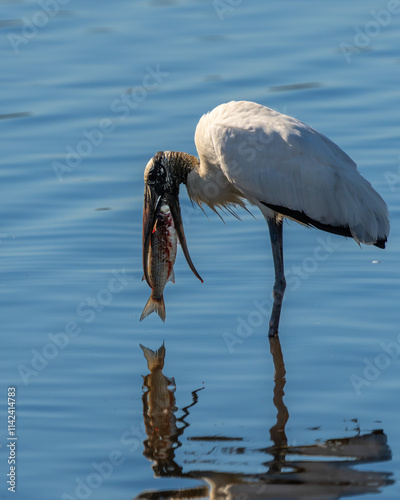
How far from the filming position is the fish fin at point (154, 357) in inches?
266

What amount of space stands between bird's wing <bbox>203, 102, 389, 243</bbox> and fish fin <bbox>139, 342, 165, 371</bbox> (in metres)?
1.29

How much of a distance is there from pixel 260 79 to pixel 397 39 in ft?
9.02

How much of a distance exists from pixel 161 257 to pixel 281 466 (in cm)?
228

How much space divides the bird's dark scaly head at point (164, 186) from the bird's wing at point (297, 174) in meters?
0.51

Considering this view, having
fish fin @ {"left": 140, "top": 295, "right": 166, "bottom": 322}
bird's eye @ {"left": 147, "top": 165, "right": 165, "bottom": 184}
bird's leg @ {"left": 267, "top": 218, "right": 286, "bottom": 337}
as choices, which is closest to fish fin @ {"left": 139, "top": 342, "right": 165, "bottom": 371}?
fish fin @ {"left": 140, "top": 295, "right": 166, "bottom": 322}

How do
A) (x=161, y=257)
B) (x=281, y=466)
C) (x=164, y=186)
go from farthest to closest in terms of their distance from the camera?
(x=164, y=186), (x=161, y=257), (x=281, y=466)

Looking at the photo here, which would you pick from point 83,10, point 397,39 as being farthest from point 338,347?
point 83,10

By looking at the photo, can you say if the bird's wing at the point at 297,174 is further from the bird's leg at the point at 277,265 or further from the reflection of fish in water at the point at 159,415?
the reflection of fish in water at the point at 159,415

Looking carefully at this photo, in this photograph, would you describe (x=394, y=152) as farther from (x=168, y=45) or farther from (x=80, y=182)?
(x=168, y=45)

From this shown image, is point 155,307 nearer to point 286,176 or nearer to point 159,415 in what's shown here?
point 159,415

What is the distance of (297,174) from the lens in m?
7.13

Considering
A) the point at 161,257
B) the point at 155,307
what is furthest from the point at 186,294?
the point at 155,307

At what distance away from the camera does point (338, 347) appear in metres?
6.84

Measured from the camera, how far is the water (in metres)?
5.52
